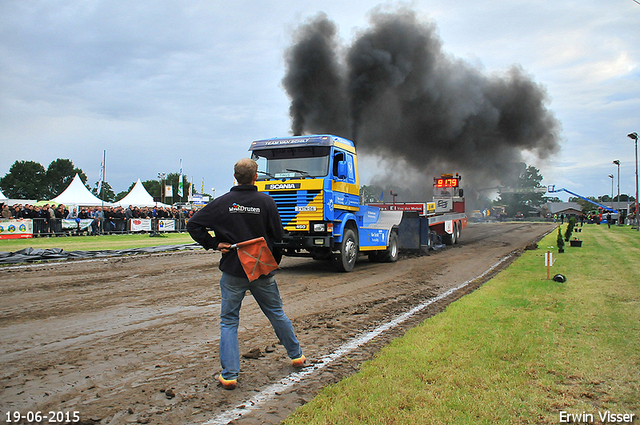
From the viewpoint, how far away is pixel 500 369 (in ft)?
12.7

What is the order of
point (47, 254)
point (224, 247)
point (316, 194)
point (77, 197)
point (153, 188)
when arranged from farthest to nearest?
1. point (153, 188)
2. point (77, 197)
3. point (47, 254)
4. point (316, 194)
5. point (224, 247)

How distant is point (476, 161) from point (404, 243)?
15037 mm

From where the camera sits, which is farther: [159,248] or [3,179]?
[3,179]

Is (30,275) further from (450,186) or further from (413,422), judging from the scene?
(450,186)

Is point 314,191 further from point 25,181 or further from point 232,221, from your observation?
point 25,181

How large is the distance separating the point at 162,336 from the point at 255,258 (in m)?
2.12

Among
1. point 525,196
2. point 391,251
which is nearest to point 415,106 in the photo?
point 391,251

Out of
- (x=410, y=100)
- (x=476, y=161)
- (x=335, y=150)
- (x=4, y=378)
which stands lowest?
(x=4, y=378)

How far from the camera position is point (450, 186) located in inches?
→ 888

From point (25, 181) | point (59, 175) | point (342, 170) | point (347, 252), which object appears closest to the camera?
point (342, 170)

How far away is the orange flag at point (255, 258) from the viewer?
3.71m

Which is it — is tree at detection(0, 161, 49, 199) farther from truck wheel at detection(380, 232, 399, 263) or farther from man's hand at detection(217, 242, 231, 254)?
man's hand at detection(217, 242, 231, 254)

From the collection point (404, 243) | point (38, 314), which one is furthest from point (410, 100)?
point (38, 314)

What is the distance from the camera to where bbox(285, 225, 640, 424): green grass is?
309 cm
